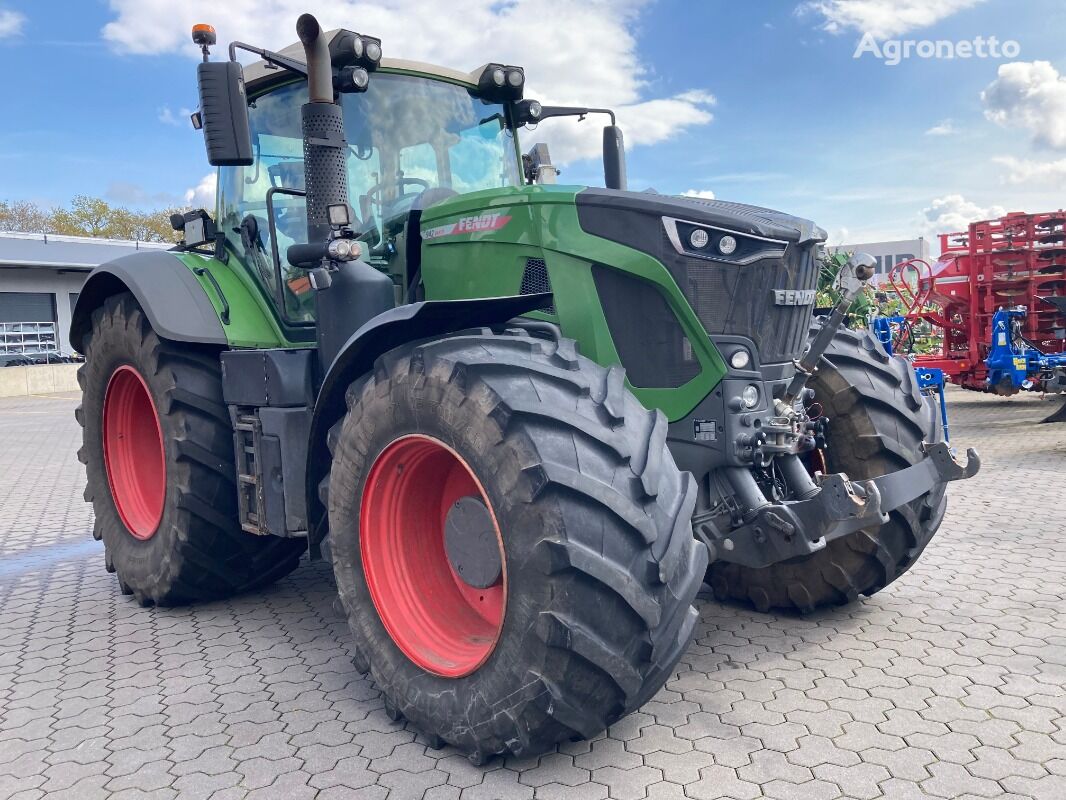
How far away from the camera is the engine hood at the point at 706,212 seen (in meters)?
3.23

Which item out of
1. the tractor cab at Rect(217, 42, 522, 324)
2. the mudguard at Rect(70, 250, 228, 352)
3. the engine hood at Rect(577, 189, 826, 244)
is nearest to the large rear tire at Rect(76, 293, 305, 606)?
the mudguard at Rect(70, 250, 228, 352)

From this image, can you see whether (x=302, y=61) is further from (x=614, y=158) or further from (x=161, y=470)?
(x=161, y=470)

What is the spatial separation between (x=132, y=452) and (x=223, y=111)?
261 centimetres

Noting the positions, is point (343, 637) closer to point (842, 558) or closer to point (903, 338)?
point (842, 558)

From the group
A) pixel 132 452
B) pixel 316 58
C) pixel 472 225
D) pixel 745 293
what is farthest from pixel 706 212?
pixel 132 452

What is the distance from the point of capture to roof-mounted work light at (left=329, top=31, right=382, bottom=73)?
3.86 meters

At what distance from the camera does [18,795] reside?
2.86 metres

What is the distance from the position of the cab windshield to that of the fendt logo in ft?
0.96

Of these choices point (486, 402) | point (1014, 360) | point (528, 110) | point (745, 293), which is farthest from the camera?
point (1014, 360)

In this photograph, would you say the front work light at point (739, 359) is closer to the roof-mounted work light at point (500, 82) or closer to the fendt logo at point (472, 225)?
the fendt logo at point (472, 225)

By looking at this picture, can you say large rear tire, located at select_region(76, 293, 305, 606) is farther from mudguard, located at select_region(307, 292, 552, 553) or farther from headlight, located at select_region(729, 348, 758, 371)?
headlight, located at select_region(729, 348, 758, 371)

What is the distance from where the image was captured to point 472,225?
3705 millimetres

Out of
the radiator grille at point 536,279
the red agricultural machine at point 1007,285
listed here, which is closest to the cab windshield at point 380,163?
the radiator grille at point 536,279

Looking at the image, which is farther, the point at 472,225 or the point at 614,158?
the point at 614,158
